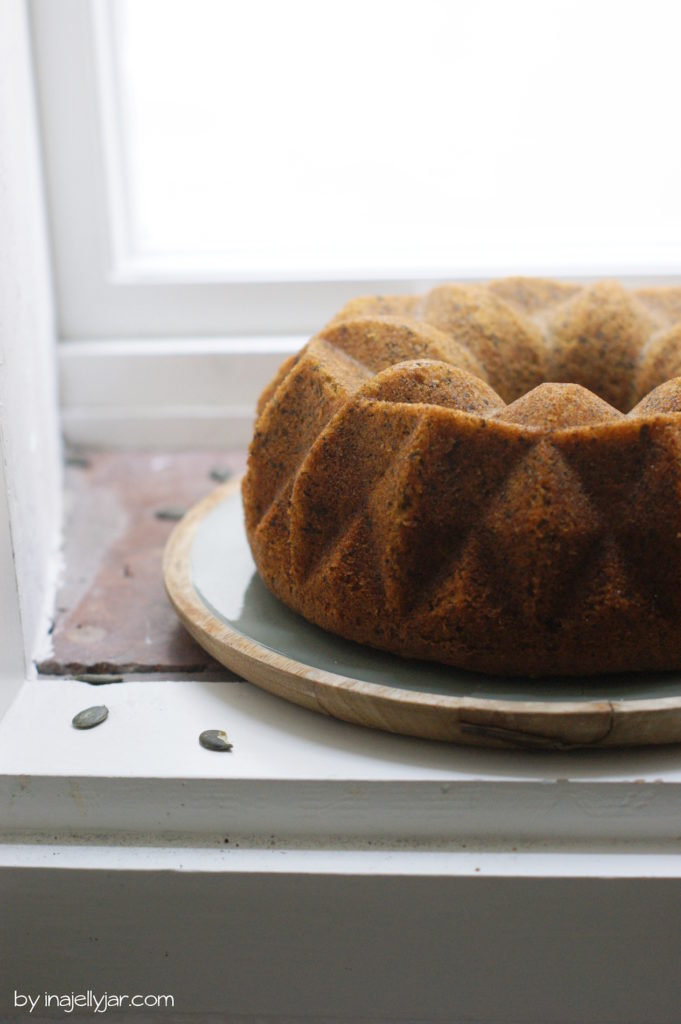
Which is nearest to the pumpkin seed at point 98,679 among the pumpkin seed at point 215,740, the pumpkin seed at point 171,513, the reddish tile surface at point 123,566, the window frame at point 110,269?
Result: the reddish tile surface at point 123,566

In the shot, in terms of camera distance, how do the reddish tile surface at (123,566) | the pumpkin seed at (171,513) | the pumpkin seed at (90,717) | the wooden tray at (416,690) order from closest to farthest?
1. the wooden tray at (416,690)
2. the pumpkin seed at (90,717)
3. the reddish tile surface at (123,566)
4. the pumpkin seed at (171,513)

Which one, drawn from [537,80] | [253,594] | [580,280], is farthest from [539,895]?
[537,80]

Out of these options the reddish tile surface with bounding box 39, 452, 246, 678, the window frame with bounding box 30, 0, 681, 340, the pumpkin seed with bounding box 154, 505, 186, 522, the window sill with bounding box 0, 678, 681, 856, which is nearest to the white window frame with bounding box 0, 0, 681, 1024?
the window sill with bounding box 0, 678, 681, 856

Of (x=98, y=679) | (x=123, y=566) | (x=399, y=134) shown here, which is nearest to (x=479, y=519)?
(x=98, y=679)

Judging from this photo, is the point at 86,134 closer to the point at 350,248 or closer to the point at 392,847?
the point at 350,248

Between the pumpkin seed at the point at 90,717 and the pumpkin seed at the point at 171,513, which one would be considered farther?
the pumpkin seed at the point at 171,513

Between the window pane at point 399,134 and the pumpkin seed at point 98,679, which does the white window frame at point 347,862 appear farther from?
the window pane at point 399,134

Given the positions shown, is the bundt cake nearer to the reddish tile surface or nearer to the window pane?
the reddish tile surface
